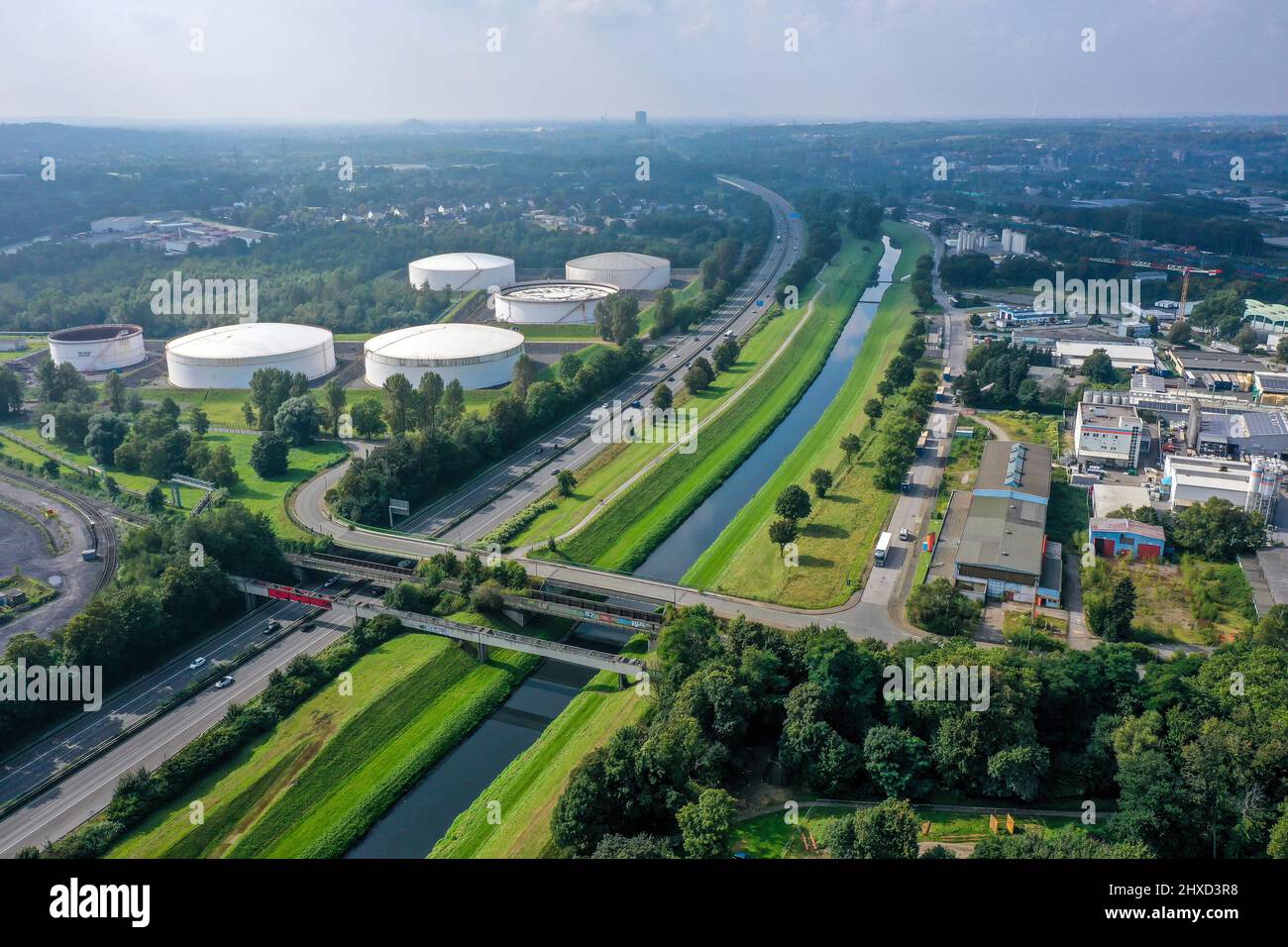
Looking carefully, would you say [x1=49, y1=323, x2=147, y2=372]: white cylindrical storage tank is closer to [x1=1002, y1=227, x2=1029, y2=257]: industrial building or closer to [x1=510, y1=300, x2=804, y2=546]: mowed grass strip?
[x1=510, y1=300, x2=804, y2=546]: mowed grass strip

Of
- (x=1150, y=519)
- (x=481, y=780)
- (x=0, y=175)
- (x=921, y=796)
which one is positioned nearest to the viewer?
(x=921, y=796)

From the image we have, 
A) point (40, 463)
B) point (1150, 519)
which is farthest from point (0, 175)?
point (1150, 519)

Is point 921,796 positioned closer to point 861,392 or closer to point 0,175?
point 861,392

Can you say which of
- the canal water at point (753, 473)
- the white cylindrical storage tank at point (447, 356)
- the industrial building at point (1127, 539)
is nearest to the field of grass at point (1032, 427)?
the industrial building at point (1127, 539)

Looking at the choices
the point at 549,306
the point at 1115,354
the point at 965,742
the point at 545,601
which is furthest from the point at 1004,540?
the point at 549,306

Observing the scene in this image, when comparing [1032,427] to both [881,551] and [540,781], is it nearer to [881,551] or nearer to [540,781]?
[881,551]

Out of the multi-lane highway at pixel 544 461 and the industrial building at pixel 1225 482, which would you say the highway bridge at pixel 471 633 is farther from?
the industrial building at pixel 1225 482
